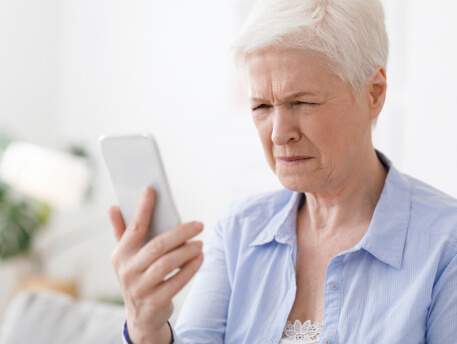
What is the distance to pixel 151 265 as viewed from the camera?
97cm

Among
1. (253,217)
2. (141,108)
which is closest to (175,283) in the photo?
(253,217)

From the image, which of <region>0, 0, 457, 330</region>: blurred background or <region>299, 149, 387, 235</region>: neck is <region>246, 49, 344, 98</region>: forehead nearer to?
<region>299, 149, 387, 235</region>: neck

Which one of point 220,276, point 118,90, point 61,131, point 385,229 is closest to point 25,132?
point 61,131

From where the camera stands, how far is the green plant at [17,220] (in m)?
3.38

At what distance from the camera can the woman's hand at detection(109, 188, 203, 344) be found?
0.97m

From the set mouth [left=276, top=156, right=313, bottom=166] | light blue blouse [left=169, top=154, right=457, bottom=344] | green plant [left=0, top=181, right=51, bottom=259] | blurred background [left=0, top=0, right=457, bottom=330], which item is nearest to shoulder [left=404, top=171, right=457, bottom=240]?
light blue blouse [left=169, top=154, right=457, bottom=344]

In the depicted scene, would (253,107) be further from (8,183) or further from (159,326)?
(8,183)

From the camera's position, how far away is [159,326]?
1039mm

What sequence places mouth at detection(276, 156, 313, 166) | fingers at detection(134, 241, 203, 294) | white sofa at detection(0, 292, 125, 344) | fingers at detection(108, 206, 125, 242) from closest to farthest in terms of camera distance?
fingers at detection(134, 241, 203, 294)
fingers at detection(108, 206, 125, 242)
mouth at detection(276, 156, 313, 166)
white sofa at detection(0, 292, 125, 344)

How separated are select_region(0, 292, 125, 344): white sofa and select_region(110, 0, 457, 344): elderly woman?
0.60 m

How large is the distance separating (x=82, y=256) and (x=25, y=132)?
966mm

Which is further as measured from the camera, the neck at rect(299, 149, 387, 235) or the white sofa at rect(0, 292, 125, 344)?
the white sofa at rect(0, 292, 125, 344)

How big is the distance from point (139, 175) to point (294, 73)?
0.35 meters

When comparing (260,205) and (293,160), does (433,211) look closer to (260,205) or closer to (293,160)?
(293,160)
